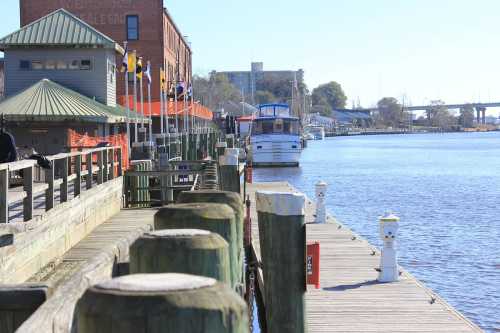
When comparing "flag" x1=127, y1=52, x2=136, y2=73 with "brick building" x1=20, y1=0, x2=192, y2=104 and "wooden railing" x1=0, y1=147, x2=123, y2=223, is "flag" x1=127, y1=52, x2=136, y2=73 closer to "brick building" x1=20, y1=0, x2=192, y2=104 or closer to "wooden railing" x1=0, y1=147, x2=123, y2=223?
"wooden railing" x1=0, y1=147, x2=123, y2=223

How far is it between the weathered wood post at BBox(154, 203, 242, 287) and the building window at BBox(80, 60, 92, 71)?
29.4 metres

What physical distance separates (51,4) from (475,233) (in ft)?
137

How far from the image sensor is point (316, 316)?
10.8m

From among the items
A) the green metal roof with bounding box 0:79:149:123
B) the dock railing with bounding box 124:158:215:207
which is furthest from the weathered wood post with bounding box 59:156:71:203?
the green metal roof with bounding box 0:79:149:123

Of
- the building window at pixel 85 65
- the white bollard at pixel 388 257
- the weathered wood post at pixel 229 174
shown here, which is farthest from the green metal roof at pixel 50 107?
the white bollard at pixel 388 257

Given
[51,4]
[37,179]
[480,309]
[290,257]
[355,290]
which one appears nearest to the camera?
[290,257]

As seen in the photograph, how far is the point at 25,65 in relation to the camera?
1380 inches

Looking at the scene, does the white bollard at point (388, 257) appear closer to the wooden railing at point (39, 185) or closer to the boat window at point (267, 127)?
the wooden railing at point (39, 185)

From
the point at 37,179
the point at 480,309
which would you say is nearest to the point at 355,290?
the point at 480,309

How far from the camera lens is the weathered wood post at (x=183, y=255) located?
447 centimetres

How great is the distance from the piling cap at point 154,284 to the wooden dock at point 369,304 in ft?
22.7

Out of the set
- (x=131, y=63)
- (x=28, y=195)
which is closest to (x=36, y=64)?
(x=131, y=63)

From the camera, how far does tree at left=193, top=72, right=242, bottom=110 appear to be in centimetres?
14662

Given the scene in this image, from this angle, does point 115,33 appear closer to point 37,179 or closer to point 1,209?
point 37,179
